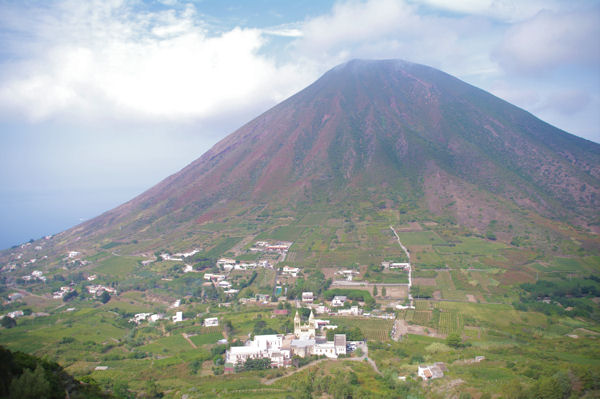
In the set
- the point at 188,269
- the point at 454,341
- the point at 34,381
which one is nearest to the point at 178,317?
the point at 188,269

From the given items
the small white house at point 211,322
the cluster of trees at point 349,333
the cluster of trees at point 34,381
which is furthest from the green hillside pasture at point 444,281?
the cluster of trees at point 34,381

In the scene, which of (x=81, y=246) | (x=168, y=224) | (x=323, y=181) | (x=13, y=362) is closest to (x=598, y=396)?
(x=13, y=362)

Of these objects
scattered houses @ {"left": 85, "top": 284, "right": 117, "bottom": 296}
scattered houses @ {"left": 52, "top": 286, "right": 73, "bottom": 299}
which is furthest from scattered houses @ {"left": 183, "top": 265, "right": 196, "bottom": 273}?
scattered houses @ {"left": 52, "top": 286, "right": 73, "bottom": 299}

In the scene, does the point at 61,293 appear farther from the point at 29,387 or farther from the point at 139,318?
the point at 29,387

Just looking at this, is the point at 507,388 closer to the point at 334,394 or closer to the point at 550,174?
the point at 334,394

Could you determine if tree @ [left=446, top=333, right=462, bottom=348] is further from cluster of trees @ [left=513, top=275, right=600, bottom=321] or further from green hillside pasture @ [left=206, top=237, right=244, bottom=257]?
green hillside pasture @ [left=206, top=237, right=244, bottom=257]
